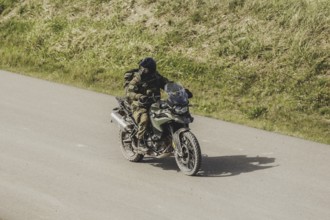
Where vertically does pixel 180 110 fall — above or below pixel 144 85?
below

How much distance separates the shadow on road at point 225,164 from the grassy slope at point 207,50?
96.8 inches

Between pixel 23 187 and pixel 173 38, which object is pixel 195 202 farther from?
pixel 173 38

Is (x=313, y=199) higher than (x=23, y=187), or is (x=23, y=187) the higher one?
(x=313, y=199)

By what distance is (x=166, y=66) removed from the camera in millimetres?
18141

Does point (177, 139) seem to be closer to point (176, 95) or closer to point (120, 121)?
point (176, 95)

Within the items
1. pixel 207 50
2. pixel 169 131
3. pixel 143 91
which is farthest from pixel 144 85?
pixel 207 50

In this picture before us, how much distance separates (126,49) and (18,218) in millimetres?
12027

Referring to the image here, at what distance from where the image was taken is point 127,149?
35.6 ft

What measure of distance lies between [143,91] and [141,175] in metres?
1.52

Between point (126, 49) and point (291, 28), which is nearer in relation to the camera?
point (291, 28)

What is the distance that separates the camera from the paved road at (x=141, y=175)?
8414mm

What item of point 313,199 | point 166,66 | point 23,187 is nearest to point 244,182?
point 313,199

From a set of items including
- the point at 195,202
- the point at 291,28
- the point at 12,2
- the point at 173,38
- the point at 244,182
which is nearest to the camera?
the point at 195,202

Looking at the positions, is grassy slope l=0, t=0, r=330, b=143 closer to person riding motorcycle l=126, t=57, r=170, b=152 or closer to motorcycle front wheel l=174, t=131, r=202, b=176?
motorcycle front wheel l=174, t=131, r=202, b=176
